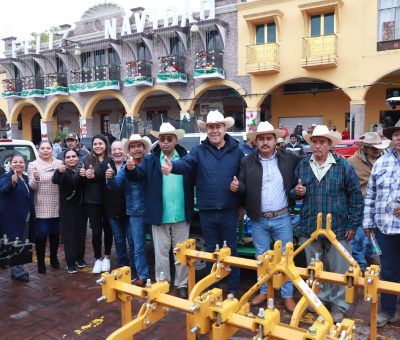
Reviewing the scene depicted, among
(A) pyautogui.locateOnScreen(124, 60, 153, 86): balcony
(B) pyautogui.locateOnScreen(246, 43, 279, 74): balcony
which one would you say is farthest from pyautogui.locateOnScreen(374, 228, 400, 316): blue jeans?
(A) pyautogui.locateOnScreen(124, 60, 153, 86): balcony

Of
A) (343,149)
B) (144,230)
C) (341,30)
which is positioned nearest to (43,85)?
(341,30)

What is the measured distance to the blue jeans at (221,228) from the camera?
13.3 feet

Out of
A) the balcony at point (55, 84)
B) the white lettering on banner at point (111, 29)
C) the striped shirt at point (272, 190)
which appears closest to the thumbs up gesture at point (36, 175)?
the striped shirt at point (272, 190)

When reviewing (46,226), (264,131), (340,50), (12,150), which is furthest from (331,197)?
(340,50)

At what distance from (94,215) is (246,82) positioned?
42.3 feet

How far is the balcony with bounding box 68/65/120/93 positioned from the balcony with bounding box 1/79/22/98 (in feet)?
13.5

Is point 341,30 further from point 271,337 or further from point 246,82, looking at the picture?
point 271,337

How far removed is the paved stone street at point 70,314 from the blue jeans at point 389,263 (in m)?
0.20

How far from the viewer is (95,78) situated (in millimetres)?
20250

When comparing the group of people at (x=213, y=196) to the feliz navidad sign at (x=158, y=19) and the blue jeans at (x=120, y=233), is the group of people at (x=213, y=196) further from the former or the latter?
the feliz navidad sign at (x=158, y=19)

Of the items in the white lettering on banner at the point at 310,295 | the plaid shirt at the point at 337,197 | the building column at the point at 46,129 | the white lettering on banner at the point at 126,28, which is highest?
the white lettering on banner at the point at 126,28

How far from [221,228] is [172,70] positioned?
47.7 feet

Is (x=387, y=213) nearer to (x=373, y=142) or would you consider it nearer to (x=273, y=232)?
(x=273, y=232)

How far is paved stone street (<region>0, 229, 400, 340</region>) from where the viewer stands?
3609mm
